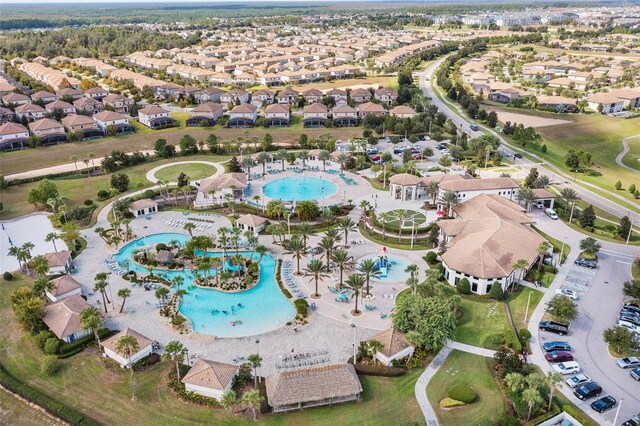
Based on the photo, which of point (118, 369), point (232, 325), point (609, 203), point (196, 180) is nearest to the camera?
point (118, 369)

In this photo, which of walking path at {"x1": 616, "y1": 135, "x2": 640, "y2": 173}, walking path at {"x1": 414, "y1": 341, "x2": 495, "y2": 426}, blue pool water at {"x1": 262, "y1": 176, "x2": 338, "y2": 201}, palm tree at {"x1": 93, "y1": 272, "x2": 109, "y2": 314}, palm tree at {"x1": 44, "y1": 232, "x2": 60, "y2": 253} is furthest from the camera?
walking path at {"x1": 616, "y1": 135, "x2": 640, "y2": 173}

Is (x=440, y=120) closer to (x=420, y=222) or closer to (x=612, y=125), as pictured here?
(x=612, y=125)

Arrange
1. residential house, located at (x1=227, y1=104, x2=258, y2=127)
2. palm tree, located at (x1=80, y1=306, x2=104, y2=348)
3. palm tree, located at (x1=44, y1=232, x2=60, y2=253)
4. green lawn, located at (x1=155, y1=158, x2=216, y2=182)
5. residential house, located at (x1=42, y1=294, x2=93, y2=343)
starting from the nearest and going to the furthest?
palm tree, located at (x1=80, y1=306, x2=104, y2=348), residential house, located at (x1=42, y1=294, x2=93, y2=343), palm tree, located at (x1=44, y1=232, x2=60, y2=253), green lawn, located at (x1=155, y1=158, x2=216, y2=182), residential house, located at (x1=227, y1=104, x2=258, y2=127)

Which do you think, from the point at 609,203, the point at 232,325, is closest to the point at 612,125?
the point at 609,203

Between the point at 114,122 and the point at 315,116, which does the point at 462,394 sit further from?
the point at 114,122

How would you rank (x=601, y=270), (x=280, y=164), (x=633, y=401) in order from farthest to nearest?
(x=280, y=164) < (x=601, y=270) < (x=633, y=401)

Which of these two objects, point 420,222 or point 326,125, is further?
point 326,125

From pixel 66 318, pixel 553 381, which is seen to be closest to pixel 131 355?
pixel 66 318

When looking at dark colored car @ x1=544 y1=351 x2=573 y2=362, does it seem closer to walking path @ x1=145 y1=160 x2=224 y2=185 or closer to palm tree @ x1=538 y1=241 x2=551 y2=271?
palm tree @ x1=538 y1=241 x2=551 y2=271

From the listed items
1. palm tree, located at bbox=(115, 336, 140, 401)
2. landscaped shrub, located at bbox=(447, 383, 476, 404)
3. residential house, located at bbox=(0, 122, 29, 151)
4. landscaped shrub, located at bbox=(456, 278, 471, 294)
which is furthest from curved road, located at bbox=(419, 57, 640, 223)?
residential house, located at bbox=(0, 122, 29, 151)
